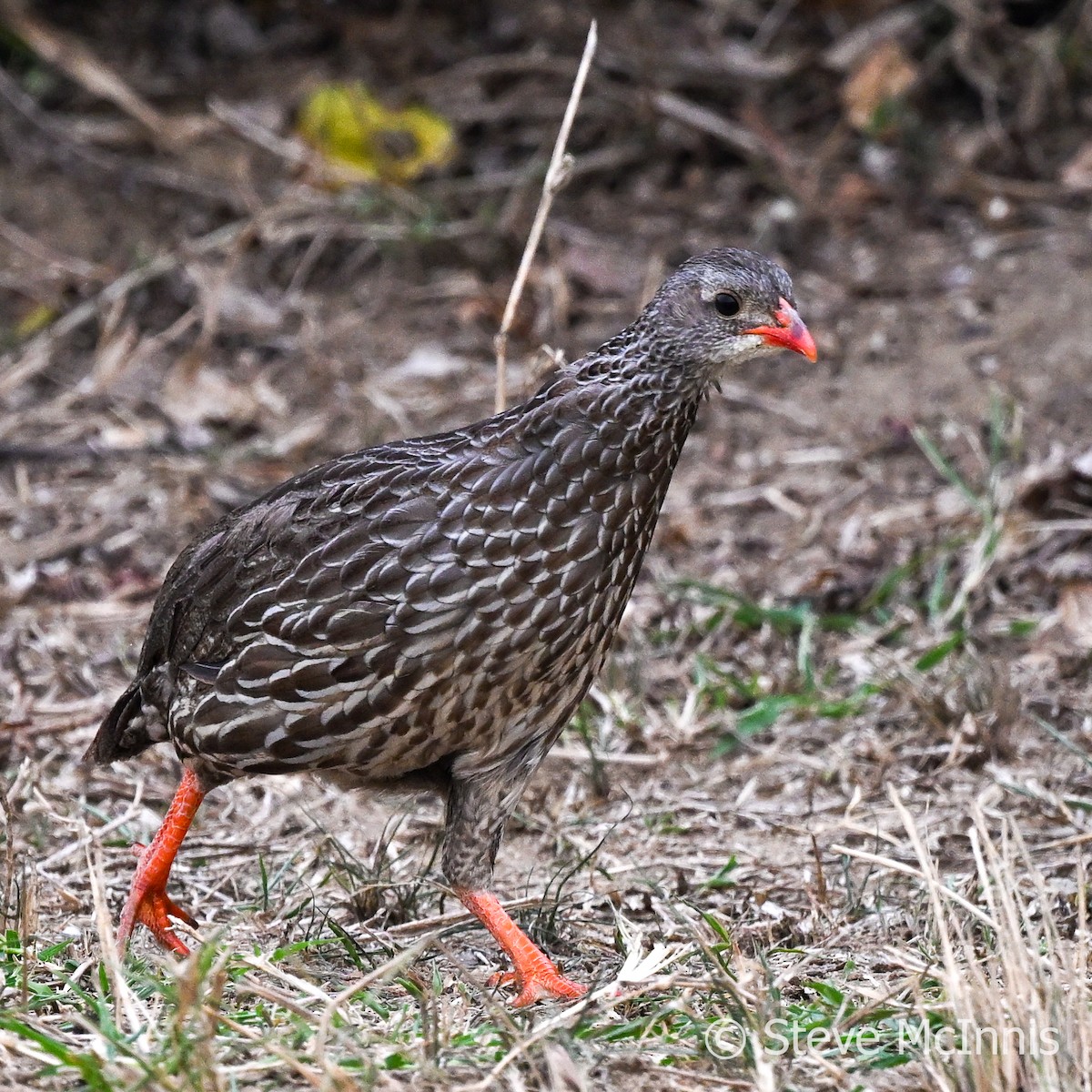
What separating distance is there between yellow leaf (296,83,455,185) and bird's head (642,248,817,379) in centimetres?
492

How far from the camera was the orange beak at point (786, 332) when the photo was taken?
4.24 meters

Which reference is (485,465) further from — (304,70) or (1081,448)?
(304,70)

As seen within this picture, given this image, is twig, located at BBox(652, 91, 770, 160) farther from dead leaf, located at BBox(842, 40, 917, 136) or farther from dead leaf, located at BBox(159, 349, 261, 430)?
dead leaf, located at BBox(159, 349, 261, 430)

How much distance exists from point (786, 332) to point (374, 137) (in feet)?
17.0

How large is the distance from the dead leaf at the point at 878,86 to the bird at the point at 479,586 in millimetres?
4843

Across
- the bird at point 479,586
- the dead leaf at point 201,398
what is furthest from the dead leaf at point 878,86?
the bird at point 479,586

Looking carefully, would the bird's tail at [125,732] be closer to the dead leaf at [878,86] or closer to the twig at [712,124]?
the twig at [712,124]

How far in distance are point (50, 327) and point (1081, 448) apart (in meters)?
4.95

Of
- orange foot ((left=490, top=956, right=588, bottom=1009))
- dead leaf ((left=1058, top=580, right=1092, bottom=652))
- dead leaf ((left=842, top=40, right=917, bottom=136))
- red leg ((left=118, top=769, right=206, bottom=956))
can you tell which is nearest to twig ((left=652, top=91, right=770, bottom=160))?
dead leaf ((left=842, top=40, right=917, bottom=136))

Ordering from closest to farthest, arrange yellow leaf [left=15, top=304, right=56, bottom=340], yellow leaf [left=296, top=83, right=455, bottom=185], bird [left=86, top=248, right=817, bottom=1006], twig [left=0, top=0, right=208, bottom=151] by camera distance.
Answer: bird [left=86, top=248, right=817, bottom=1006], yellow leaf [left=15, top=304, right=56, bottom=340], yellow leaf [left=296, top=83, right=455, bottom=185], twig [left=0, top=0, right=208, bottom=151]

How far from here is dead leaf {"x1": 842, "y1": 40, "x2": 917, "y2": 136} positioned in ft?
29.0

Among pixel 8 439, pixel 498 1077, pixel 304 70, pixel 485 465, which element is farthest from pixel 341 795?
pixel 304 70

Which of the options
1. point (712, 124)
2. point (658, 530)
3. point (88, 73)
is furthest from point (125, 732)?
point (88, 73)

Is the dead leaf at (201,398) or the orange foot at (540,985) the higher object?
the dead leaf at (201,398)
